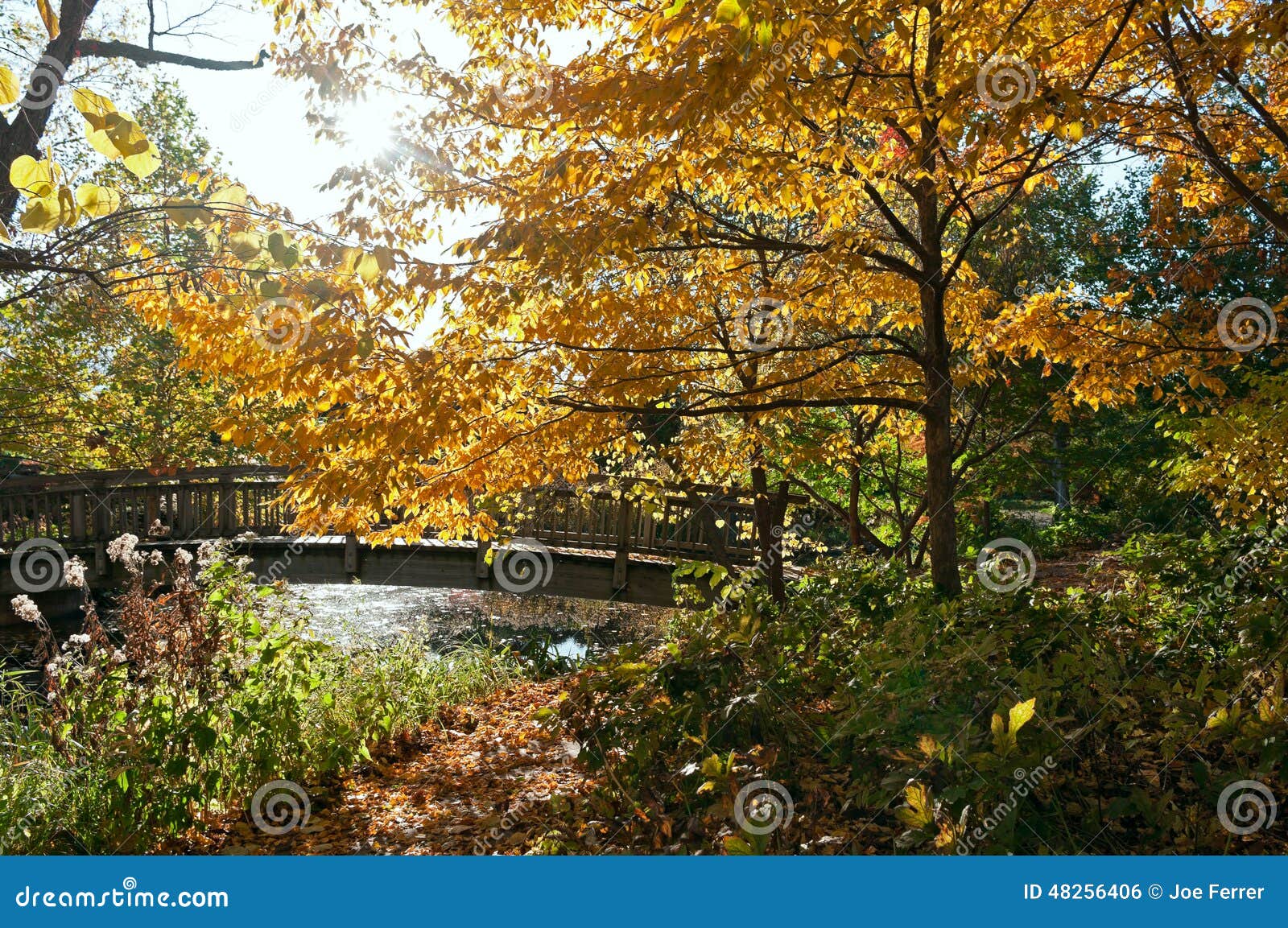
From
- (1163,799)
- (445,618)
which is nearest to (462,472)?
(1163,799)

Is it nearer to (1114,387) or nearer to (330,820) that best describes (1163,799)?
(330,820)

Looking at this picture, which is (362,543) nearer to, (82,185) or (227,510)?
(227,510)

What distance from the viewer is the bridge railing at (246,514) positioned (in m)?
11.5

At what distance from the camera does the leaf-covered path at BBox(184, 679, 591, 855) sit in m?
4.35

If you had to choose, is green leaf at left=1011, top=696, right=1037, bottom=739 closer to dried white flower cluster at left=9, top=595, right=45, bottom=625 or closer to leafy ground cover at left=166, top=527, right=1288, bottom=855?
leafy ground cover at left=166, top=527, right=1288, bottom=855

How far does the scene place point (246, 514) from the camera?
14867mm

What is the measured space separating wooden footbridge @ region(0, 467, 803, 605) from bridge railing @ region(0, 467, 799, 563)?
0.9 inches

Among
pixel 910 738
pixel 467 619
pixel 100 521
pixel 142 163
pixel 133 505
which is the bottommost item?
pixel 467 619

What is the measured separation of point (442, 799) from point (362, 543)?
7.33 meters

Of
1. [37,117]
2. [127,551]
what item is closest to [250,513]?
[37,117]

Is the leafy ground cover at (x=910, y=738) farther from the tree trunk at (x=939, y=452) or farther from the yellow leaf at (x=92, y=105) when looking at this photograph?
the yellow leaf at (x=92, y=105)

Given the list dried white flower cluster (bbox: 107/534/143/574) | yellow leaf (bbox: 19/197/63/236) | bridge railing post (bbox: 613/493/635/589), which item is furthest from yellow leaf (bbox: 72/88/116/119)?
bridge railing post (bbox: 613/493/635/589)

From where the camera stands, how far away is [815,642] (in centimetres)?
500

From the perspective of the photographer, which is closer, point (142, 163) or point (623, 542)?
point (142, 163)
